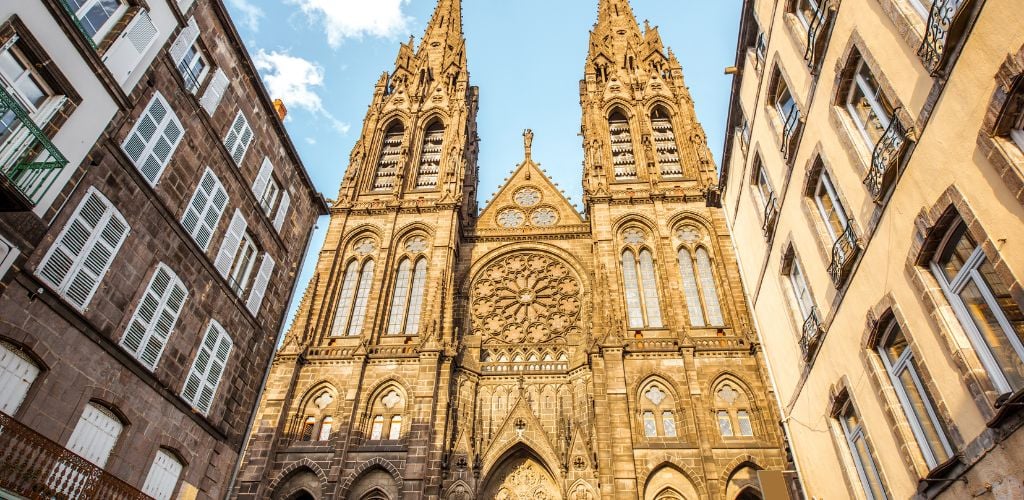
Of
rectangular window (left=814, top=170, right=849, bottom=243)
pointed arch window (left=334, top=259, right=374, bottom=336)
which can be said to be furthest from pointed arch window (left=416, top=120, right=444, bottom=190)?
rectangular window (left=814, top=170, right=849, bottom=243)

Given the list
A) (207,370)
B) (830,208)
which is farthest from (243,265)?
(830,208)

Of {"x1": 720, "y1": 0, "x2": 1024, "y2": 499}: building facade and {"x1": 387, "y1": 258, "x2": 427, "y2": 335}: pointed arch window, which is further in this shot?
{"x1": 387, "y1": 258, "x2": 427, "y2": 335}: pointed arch window

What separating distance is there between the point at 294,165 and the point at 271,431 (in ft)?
30.1

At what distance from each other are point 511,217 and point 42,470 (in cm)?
2242

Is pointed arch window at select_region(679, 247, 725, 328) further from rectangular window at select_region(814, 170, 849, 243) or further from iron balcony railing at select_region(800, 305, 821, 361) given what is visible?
rectangular window at select_region(814, 170, 849, 243)

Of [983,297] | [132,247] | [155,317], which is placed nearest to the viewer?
[983,297]

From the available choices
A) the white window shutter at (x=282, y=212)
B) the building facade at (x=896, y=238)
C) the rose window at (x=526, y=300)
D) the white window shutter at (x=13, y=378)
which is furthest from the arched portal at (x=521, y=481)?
the white window shutter at (x=13, y=378)

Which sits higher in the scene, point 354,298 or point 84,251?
point 354,298

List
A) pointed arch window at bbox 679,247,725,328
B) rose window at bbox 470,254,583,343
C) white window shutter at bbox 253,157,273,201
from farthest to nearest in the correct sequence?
rose window at bbox 470,254,583,343
pointed arch window at bbox 679,247,725,328
white window shutter at bbox 253,157,273,201

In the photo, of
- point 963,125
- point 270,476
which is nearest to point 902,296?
point 963,125

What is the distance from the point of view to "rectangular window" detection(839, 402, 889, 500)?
8.19 m

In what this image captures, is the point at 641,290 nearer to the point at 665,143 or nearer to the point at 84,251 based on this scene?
the point at 665,143

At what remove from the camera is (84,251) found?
27.9 ft

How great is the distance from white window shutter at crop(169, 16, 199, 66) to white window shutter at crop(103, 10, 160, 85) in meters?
0.71
